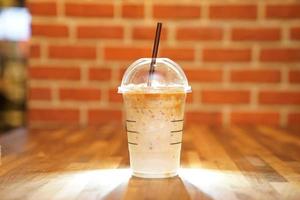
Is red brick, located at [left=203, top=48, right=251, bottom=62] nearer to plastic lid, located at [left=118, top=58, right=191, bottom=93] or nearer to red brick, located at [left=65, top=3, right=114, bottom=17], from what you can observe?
red brick, located at [left=65, top=3, right=114, bottom=17]

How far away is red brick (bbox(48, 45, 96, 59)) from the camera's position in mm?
1806

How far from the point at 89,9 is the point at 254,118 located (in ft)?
2.34

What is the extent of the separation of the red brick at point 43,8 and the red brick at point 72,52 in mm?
122

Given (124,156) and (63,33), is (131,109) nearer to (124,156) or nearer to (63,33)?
(124,156)

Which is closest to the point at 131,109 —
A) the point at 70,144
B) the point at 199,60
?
the point at 70,144

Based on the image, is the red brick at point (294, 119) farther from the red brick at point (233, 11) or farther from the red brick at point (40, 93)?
the red brick at point (40, 93)

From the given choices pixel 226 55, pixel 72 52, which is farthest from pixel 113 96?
pixel 226 55

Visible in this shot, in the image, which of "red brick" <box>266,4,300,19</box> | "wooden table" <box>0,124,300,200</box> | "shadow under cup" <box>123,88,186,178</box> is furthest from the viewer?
"red brick" <box>266,4,300,19</box>

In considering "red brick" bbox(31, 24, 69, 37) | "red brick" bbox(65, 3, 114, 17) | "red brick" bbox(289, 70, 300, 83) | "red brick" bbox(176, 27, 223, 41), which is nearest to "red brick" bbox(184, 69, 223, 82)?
"red brick" bbox(176, 27, 223, 41)

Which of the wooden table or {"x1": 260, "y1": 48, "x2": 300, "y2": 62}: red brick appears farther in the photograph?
{"x1": 260, "y1": 48, "x2": 300, "y2": 62}: red brick

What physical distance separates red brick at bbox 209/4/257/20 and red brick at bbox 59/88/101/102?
1.64 feet

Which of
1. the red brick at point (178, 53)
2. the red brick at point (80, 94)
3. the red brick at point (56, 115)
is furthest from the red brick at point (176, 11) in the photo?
the red brick at point (56, 115)

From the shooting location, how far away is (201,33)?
1793mm

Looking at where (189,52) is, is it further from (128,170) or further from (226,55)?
(128,170)
